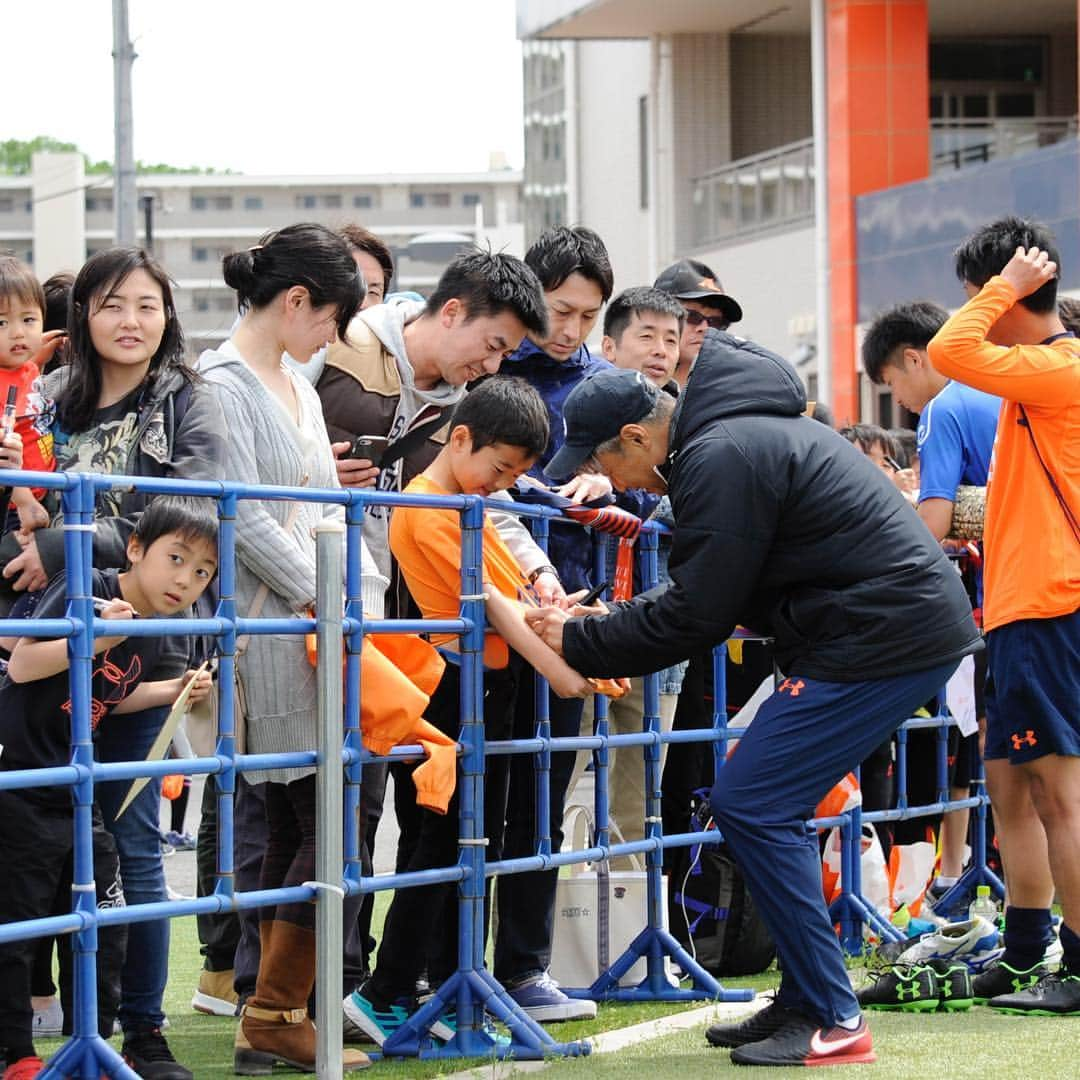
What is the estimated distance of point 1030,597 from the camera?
5609mm

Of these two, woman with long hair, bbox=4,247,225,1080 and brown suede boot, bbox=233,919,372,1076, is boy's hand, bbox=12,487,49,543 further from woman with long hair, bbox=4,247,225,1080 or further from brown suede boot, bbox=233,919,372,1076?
brown suede boot, bbox=233,919,372,1076

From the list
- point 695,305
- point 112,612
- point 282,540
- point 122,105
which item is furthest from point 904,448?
point 122,105

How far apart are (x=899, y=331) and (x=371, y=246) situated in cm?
182

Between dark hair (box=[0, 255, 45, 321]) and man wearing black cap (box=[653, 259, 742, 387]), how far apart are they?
2354 millimetres

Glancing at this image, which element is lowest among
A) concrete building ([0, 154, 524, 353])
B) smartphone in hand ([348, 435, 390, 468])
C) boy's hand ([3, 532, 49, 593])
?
boy's hand ([3, 532, 49, 593])

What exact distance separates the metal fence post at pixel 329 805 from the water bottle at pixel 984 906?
7.65 ft

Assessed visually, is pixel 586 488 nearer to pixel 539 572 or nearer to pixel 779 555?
pixel 539 572

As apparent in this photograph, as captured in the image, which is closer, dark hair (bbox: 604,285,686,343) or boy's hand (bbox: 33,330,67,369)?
boy's hand (bbox: 33,330,67,369)

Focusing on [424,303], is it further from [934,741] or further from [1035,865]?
[934,741]

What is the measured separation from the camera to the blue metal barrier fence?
13.3 ft

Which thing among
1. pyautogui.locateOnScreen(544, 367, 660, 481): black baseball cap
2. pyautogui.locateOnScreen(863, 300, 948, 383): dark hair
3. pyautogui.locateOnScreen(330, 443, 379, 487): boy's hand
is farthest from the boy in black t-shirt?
pyautogui.locateOnScreen(863, 300, 948, 383): dark hair

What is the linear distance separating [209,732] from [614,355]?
2433mm

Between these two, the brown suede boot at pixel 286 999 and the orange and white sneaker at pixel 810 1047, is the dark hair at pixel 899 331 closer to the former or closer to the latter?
the orange and white sneaker at pixel 810 1047

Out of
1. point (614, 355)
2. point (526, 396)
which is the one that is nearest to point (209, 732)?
point (526, 396)
